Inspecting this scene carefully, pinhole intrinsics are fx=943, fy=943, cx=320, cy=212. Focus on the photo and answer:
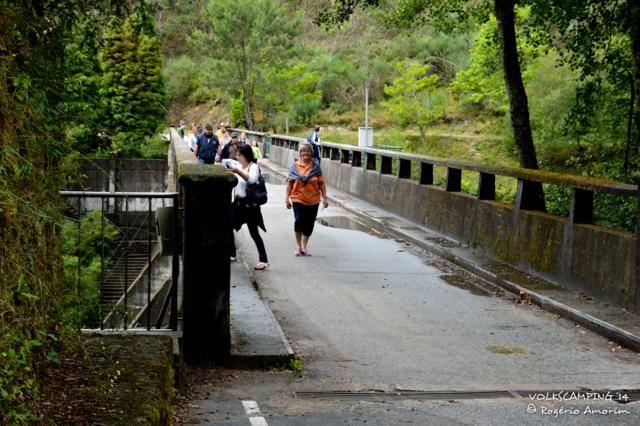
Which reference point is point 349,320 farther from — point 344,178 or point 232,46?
point 232,46

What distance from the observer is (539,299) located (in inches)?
439

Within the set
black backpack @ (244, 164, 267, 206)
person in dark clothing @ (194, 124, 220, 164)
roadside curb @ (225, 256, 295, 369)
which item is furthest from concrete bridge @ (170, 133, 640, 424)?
person in dark clothing @ (194, 124, 220, 164)

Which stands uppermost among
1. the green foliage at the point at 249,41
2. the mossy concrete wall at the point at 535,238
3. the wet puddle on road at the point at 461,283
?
the green foliage at the point at 249,41

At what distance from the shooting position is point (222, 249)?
7770 mm

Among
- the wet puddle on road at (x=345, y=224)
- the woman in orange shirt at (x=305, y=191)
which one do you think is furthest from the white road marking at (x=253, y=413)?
the wet puddle on road at (x=345, y=224)

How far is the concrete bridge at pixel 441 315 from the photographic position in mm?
7004

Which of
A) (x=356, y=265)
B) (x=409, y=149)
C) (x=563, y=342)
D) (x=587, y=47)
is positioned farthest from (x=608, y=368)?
(x=409, y=149)

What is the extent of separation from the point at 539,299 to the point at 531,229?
69.3 inches

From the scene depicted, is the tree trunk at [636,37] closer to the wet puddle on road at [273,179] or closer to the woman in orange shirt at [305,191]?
the woman in orange shirt at [305,191]

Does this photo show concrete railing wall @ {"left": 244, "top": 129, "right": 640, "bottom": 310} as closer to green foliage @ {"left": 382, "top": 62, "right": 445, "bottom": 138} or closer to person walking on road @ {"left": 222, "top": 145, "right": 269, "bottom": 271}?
person walking on road @ {"left": 222, "top": 145, "right": 269, "bottom": 271}

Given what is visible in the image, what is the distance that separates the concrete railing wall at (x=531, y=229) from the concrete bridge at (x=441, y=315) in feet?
0.09

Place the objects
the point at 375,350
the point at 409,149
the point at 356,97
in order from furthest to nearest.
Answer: the point at 356,97
the point at 409,149
the point at 375,350

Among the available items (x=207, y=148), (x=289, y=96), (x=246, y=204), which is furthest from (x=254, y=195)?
(x=289, y=96)

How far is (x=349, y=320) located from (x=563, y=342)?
7.60 ft
